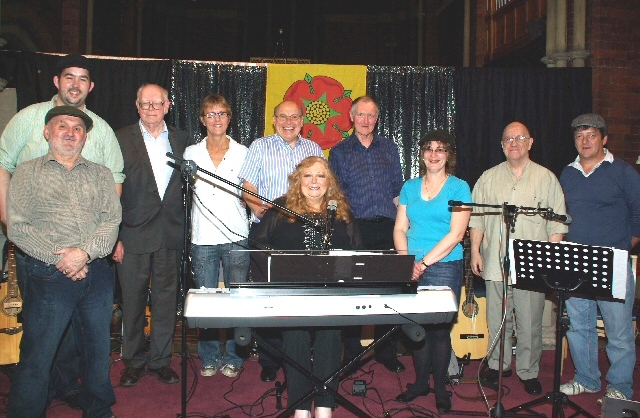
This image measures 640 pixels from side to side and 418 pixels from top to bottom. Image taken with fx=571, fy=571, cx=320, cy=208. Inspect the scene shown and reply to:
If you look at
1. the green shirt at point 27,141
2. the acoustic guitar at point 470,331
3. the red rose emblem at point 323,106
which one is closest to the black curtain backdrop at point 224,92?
the red rose emblem at point 323,106

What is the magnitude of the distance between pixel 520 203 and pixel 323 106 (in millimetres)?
2429

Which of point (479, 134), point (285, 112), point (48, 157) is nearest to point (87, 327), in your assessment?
point (48, 157)

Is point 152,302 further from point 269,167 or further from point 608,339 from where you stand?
point 608,339

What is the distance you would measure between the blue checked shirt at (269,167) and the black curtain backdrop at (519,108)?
7.78 feet

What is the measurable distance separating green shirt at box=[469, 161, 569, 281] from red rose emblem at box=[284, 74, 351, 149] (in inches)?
77.8

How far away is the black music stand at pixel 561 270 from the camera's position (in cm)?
329

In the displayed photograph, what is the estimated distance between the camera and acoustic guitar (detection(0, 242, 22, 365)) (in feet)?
14.9

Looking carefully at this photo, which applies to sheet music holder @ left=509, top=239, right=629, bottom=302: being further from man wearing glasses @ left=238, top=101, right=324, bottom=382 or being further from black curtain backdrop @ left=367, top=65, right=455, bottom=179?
black curtain backdrop @ left=367, top=65, right=455, bottom=179

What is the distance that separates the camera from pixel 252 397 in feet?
13.3

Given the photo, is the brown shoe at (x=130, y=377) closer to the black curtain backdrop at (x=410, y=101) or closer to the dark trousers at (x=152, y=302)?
the dark trousers at (x=152, y=302)

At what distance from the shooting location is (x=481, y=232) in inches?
178

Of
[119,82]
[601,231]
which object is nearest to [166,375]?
[119,82]

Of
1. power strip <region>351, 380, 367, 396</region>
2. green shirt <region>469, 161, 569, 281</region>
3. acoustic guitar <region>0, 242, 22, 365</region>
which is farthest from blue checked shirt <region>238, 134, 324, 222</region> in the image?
acoustic guitar <region>0, 242, 22, 365</region>

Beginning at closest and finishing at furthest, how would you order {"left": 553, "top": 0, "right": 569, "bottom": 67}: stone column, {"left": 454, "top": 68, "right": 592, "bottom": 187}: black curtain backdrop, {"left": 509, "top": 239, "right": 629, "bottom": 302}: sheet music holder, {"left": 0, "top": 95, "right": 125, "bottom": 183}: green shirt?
{"left": 509, "top": 239, "right": 629, "bottom": 302}: sheet music holder, {"left": 0, "top": 95, "right": 125, "bottom": 183}: green shirt, {"left": 454, "top": 68, "right": 592, "bottom": 187}: black curtain backdrop, {"left": 553, "top": 0, "right": 569, "bottom": 67}: stone column
